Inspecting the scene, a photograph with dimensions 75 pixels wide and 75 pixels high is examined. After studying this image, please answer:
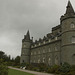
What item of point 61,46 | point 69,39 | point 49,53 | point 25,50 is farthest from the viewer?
point 25,50

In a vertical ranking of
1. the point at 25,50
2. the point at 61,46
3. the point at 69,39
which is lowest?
the point at 61,46

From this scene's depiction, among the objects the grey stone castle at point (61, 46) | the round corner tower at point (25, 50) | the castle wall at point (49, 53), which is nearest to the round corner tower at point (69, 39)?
the grey stone castle at point (61, 46)

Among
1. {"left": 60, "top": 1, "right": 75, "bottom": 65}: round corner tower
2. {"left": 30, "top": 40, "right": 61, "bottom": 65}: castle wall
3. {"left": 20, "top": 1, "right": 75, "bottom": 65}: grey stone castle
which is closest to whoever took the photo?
{"left": 60, "top": 1, "right": 75, "bottom": 65}: round corner tower

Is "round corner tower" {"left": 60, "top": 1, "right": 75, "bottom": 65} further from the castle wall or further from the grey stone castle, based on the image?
the castle wall

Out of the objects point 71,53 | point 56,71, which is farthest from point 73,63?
point 56,71

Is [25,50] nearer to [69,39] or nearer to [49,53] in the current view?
[49,53]

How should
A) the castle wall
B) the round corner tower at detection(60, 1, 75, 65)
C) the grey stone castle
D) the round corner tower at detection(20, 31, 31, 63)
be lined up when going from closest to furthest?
the round corner tower at detection(60, 1, 75, 65) < the grey stone castle < the castle wall < the round corner tower at detection(20, 31, 31, 63)

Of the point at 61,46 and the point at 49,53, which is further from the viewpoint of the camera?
the point at 49,53

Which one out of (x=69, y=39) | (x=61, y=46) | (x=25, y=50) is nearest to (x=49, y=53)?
(x=61, y=46)

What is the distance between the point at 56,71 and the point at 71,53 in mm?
6115

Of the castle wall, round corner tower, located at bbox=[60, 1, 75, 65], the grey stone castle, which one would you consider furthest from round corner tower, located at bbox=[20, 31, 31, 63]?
round corner tower, located at bbox=[60, 1, 75, 65]

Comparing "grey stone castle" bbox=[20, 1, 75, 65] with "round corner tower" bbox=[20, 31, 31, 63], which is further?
"round corner tower" bbox=[20, 31, 31, 63]

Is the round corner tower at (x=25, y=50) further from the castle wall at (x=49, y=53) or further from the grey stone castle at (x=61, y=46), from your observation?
the castle wall at (x=49, y=53)

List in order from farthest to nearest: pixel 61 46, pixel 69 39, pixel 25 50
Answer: pixel 25 50
pixel 61 46
pixel 69 39
